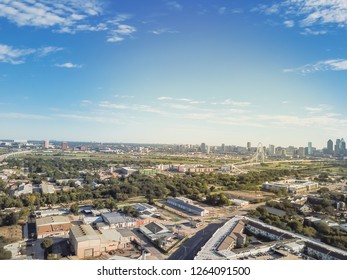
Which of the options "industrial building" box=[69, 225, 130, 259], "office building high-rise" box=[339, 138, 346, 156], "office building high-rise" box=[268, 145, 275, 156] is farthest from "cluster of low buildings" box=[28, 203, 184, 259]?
"office building high-rise" box=[268, 145, 275, 156]

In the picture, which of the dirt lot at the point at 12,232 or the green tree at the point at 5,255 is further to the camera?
the dirt lot at the point at 12,232

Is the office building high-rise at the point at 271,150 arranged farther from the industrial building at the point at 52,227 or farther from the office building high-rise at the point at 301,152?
the industrial building at the point at 52,227

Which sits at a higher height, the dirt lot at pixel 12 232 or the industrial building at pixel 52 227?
the industrial building at pixel 52 227

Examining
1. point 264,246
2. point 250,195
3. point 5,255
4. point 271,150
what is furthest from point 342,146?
point 5,255

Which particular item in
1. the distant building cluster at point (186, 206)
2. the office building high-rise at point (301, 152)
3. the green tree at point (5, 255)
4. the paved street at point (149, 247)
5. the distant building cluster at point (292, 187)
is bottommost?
the paved street at point (149, 247)

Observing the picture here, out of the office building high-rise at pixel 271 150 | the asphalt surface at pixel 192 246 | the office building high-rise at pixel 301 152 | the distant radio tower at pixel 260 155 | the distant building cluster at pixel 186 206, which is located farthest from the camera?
the office building high-rise at pixel 271 150

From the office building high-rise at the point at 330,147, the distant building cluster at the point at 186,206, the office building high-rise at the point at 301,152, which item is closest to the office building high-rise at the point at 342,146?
the office building high-rise at the point at 330,147
